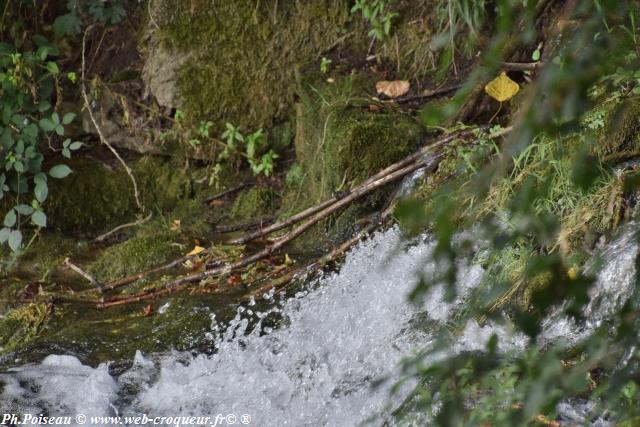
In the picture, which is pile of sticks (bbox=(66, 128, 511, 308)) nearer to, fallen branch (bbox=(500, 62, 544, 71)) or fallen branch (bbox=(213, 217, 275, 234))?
fallen branch (bbox=(213, 217, 275, 234))

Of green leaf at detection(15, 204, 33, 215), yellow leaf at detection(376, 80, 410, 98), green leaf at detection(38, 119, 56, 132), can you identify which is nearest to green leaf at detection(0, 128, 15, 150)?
green leaf at detection(38, 119, 56, 132)

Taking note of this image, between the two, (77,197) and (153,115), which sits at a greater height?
(153,115)

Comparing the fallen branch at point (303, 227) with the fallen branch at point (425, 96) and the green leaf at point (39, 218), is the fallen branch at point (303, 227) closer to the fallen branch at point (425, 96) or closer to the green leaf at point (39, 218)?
the fallen branch at point (425, 96)

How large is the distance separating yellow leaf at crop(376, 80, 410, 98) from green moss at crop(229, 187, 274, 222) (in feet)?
2.86

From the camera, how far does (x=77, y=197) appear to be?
16.4ft

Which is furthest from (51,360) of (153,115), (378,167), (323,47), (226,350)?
(323,47)

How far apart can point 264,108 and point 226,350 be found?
6.84 feet

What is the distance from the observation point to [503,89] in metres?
3.98

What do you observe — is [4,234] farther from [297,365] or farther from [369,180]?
[297,365]

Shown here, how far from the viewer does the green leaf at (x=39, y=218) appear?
4.51 meters

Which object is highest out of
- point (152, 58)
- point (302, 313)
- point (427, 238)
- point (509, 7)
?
point (509, 7)

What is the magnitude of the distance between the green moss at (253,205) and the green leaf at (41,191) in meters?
1.03

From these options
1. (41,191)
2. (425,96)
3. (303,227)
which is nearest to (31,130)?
(41,191)

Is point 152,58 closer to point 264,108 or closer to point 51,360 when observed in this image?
point 264,108
